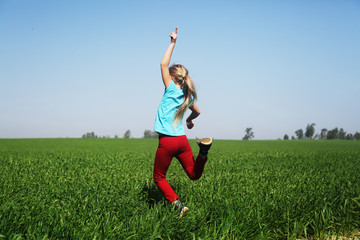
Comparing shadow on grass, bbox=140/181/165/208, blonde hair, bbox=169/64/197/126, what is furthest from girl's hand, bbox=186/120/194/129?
shadow on grass, bbox=140/181/165/208

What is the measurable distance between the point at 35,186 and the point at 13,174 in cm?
166

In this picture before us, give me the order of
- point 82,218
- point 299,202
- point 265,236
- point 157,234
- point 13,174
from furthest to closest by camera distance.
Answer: point 13,174 → point 299,202 → point 265,236 → point 82,218 → point 157,234

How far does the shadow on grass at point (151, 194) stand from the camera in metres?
4.41

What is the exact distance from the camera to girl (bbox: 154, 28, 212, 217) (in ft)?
12.0

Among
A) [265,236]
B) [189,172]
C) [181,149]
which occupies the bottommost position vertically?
[265,236]

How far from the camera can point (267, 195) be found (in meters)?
4.34

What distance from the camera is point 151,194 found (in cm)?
466

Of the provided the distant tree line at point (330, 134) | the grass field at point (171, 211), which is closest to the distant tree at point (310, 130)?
the distant tree line at point (330, 134)

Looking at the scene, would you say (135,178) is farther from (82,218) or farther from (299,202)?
(299,202)

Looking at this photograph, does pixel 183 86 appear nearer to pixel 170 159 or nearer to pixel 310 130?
pixel 170 159

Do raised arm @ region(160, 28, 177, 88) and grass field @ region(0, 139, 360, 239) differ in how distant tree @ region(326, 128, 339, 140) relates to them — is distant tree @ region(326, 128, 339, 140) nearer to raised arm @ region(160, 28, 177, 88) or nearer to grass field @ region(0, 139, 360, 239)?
grass field @ region(0, 139, 360, 239)

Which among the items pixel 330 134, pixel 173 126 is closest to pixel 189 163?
pixel 173 126

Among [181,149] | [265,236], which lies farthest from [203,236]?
[181,149]

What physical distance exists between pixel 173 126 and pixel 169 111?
217 mm
